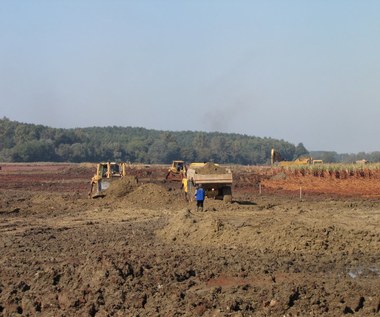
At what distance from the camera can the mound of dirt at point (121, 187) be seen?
108 ft

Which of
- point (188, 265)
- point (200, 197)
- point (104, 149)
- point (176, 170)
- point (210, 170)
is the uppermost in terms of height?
point (104, 149)

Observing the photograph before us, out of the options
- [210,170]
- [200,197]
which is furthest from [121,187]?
[200,197]

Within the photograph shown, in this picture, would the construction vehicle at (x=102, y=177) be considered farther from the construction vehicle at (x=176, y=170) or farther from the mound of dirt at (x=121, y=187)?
the construction vehicle at (x=176, y=170)

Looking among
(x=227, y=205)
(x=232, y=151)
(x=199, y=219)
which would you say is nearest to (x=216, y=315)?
(x=199, y=219)

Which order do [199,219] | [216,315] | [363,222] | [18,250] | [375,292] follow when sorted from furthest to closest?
[363,222], [199,219], [18,250], [375,292], [216,315]

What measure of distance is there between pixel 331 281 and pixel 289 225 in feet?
19.0

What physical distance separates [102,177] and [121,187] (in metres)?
2.67

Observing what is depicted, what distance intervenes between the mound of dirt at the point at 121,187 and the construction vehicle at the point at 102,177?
1.93ft

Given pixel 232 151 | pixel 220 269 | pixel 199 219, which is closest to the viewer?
pixel 220 269

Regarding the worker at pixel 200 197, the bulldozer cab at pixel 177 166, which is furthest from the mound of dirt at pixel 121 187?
the bulldozer cab at pixel 177 166

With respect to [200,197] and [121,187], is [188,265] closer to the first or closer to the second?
[200,197]

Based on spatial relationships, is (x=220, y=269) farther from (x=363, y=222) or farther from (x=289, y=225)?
(x=363, y=222)

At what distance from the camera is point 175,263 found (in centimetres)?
1291

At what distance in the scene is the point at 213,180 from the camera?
28109 millimetres
